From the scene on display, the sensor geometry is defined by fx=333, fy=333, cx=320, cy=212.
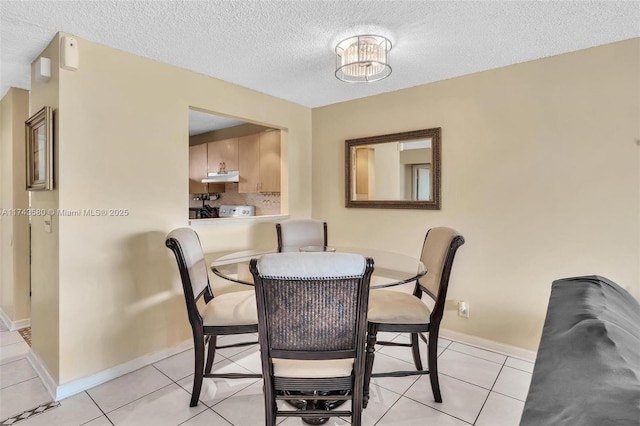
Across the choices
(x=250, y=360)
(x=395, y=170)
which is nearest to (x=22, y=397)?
(x=250, y=360)

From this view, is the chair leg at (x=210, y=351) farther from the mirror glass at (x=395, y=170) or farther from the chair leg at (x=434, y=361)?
the mirror glass at (x=395, y=170)

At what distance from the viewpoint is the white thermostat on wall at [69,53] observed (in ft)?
6.30

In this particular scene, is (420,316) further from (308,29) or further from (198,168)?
(198,168)

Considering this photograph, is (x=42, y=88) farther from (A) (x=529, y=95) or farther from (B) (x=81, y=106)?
(A) (x=529, y=95)

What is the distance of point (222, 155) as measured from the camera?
14.9ft

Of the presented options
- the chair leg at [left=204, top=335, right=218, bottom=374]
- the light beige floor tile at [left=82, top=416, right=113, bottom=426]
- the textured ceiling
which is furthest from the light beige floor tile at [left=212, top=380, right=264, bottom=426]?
the textured ceiling

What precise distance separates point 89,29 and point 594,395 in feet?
8.73

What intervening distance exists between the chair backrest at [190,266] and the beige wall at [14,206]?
199cm

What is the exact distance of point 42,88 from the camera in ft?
7.25

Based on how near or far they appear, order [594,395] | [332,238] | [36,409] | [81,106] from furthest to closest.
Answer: [332,238] < [81,106] < [36,409] < [594,395]

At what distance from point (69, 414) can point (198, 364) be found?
0.75 metres

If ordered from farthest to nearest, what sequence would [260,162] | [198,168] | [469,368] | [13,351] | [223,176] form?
[198,168] < [223,176] < [260,162] < [13,351] < [469,368]

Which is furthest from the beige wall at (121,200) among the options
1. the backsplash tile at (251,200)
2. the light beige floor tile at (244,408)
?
the backsplash tile at (251,200)

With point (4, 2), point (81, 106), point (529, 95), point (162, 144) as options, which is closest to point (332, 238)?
point (162, 144)
